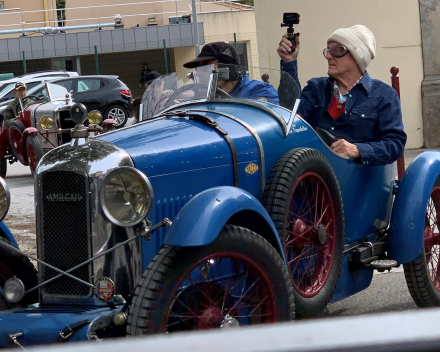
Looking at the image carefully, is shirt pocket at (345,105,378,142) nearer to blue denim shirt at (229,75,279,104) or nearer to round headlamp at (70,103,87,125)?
blue denim shirt at (229,75,279,104)

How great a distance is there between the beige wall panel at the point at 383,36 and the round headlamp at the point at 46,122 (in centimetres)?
442

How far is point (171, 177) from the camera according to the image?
10.9 ft

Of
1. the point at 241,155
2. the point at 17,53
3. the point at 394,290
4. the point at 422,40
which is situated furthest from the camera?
the point at 17,53

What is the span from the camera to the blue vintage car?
288 cm

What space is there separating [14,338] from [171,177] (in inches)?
37.4

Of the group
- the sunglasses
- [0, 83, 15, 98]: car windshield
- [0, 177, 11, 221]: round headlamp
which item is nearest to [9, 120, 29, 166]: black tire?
the sunglasses

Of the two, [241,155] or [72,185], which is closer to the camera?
[72,185]

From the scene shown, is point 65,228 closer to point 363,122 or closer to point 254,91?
point 254,91

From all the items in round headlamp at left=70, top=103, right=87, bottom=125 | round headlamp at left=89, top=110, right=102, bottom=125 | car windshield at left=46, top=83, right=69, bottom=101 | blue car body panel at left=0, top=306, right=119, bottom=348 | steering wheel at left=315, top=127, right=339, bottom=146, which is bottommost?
blue car body panel at left=0, top=306, right=119, bottom=348

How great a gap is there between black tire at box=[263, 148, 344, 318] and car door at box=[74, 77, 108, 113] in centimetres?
1826

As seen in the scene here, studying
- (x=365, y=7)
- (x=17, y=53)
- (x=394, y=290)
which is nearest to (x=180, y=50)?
(x=17, y=53)

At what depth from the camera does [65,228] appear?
3.20 metres

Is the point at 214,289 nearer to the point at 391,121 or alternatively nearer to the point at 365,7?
the point at 391,121

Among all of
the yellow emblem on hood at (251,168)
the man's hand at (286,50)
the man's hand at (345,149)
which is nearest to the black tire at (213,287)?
the yellow emblem on hood at (251,168)
